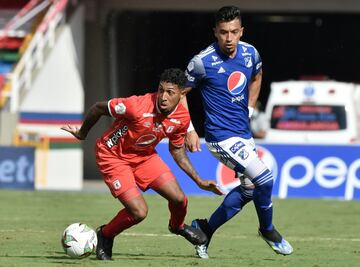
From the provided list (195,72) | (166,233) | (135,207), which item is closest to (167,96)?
(195,72)

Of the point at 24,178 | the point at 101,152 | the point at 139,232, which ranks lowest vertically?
the point at 24,178

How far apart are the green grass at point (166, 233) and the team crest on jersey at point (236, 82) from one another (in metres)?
1.63

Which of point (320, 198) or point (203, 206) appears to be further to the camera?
point (320, 198)

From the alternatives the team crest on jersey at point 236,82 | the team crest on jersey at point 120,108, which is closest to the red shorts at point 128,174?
the team crest on jersey at point 120,108

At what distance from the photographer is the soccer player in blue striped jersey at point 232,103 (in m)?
10.1

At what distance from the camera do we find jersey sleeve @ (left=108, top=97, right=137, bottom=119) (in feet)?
32.1

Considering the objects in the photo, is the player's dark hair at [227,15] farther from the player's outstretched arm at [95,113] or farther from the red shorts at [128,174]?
the red shorts at [128,174]

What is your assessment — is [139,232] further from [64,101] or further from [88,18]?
[88,18]

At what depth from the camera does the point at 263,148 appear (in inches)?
834

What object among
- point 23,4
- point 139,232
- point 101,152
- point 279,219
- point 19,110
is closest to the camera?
point 101,152

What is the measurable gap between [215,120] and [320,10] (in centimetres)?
1912

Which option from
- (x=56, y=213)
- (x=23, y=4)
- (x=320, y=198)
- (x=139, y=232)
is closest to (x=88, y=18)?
(x=23, y=4)

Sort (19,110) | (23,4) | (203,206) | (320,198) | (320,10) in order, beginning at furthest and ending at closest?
(23,4) < (320,10) < (19,110) < (320,198) < (203,206)

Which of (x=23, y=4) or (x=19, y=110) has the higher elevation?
(x=23, y=4)
